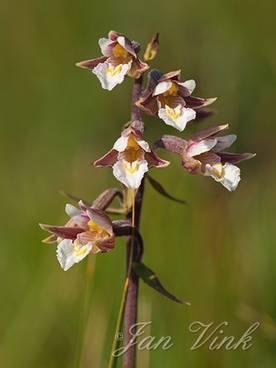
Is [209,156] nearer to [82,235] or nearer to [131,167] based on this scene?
[131,167]

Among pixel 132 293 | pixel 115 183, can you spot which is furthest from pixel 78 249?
pixel 115 183

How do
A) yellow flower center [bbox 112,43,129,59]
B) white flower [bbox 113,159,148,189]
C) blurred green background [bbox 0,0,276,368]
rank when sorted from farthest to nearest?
blurred green background [bbox 0,0,276,368] < yellow flower center [bbox 112,43,129,59] < white flower [bbox 113,159,148,189]

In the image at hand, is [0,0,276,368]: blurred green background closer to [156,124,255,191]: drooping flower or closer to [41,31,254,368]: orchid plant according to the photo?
[41,31,254,368]: orchid plant

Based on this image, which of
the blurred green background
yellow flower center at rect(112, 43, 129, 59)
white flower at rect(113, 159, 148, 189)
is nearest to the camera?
white flower at rect(113, 159, 148, 189)

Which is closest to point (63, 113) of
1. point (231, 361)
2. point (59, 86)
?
point (59, 86)

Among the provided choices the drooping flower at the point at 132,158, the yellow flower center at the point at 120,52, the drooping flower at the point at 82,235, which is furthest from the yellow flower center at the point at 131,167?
the yellow flower center at the point at 120,52

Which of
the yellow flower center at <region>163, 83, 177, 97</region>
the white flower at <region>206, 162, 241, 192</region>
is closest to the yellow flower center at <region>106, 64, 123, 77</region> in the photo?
the yellow flower center at <region>163, 83, 177, 97</region>

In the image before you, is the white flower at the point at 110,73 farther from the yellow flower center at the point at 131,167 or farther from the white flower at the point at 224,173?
the white flower at the point at 224,173

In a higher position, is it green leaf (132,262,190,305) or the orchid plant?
the orchid plant
